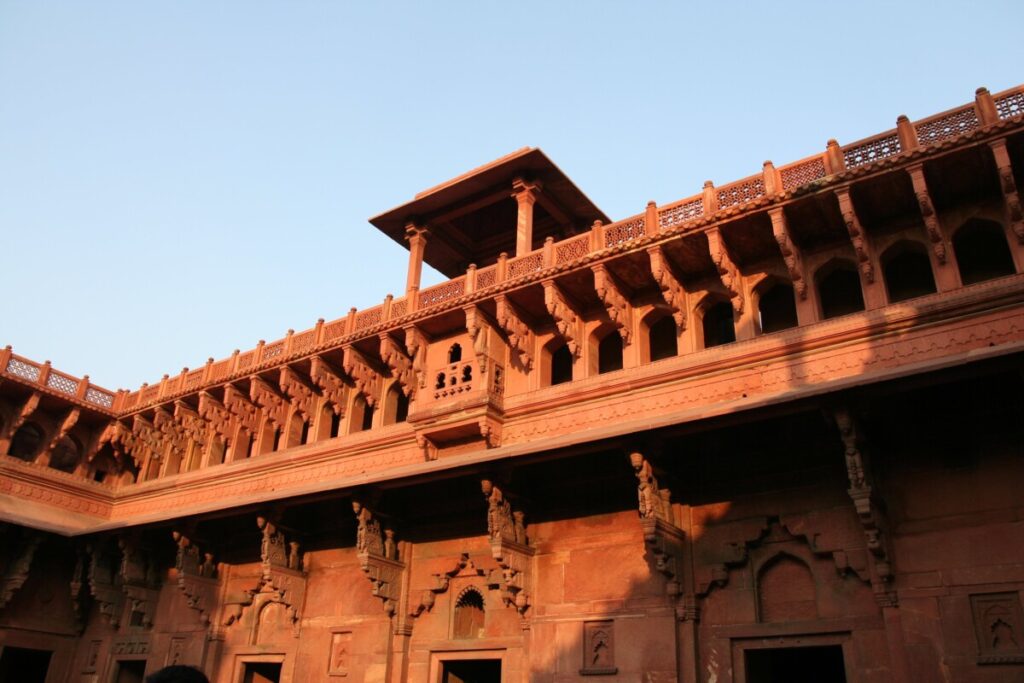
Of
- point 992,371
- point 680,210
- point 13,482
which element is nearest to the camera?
point 992,371

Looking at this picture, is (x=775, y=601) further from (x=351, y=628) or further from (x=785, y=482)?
(x=351, y=628)

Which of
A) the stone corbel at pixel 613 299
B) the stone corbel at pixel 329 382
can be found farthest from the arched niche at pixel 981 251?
the stone corbel at pixel 329 382

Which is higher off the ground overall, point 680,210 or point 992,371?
point 680,210

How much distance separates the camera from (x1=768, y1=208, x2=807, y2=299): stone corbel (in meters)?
11.1

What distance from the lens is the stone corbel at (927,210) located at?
1020 cm

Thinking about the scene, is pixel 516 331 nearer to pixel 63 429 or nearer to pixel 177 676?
pixel 177 676

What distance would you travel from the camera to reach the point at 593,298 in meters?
13.1

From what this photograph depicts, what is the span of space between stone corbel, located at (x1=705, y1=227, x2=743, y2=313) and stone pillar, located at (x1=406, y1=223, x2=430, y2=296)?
5.93 metres

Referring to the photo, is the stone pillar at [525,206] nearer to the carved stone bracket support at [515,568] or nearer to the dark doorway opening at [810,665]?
the carved stone bracket support at [515,568]

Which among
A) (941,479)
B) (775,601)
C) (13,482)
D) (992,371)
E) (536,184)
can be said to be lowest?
(775,601)

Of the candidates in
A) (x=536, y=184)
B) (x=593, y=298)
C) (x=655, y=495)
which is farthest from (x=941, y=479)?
(x=536, y=184)

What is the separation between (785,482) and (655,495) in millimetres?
1548

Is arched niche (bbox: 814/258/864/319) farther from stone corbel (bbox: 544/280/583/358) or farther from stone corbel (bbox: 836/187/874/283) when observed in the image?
stone corbel (bbox: 544/280/583/358)

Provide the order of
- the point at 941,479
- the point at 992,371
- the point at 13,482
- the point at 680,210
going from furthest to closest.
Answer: the point at 13,482
the point at 680,210
the point at 941,479
the point at 992,371
